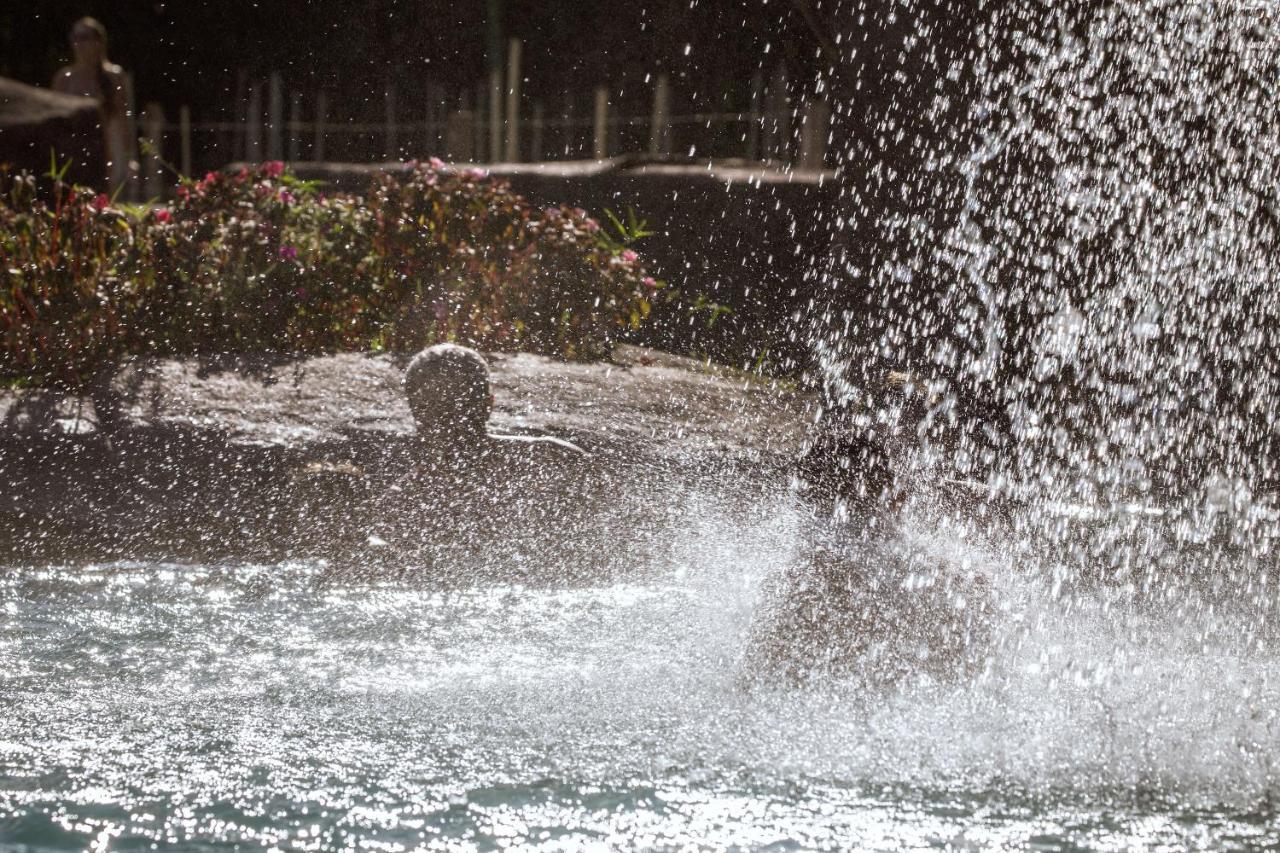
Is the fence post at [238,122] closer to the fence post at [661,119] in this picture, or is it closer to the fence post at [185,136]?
the fence post at [185,136]

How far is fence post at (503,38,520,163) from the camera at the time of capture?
13008 mm

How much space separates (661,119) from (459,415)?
6.66m

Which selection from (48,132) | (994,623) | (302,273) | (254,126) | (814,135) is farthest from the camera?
(254,126)

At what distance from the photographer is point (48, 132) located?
8852mm

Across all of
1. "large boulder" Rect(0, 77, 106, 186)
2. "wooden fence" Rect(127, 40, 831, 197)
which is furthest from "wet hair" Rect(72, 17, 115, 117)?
"wooden fence" Rect(127, 40, 831, 197)

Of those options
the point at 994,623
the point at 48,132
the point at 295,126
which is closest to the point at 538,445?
the point at 994,623

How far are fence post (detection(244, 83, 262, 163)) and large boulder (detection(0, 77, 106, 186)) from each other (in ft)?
18.3

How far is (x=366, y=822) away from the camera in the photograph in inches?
88.7

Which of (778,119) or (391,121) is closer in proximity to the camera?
(778,119)

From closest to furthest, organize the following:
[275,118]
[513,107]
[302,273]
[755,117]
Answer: [302,273], [755,117], [513,107], [275,118]

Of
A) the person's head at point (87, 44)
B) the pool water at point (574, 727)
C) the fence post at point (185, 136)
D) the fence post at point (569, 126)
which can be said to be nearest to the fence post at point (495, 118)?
the fence post at point (569, 126)

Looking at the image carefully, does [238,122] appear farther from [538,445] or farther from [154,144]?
[538,445]

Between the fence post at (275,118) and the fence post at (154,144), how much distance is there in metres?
1.17

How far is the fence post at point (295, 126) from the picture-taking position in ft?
48.9
